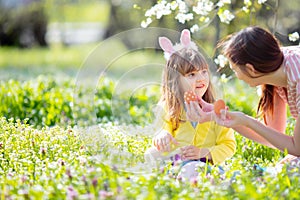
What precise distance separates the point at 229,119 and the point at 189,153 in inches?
11.9

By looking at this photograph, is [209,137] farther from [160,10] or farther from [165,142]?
[160,10]


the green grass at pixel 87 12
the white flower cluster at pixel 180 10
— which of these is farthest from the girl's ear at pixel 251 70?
the green grass at pixel 87 12

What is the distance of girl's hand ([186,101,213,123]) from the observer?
128 inches

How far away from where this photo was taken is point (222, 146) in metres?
3.50

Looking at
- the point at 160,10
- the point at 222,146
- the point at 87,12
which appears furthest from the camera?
the point at 87,12

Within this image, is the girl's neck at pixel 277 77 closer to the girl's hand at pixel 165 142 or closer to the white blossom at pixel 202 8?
the girl's hand at pixel 165 142

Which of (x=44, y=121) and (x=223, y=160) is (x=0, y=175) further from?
(x=44, y=121)

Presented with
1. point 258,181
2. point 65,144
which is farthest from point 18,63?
point 258,181

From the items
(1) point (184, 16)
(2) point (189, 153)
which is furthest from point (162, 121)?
(1) point (184, 16)

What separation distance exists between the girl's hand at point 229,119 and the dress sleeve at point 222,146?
0.69 feet

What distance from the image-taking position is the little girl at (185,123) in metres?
3.38

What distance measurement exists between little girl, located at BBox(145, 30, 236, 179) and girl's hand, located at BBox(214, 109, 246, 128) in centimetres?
15

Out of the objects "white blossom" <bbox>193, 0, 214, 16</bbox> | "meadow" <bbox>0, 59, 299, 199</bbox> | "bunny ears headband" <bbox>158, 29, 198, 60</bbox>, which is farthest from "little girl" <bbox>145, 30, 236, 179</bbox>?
"white blossom" <bbox>193, 0, 214, 16</bbox>

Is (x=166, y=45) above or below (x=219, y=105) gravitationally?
above
